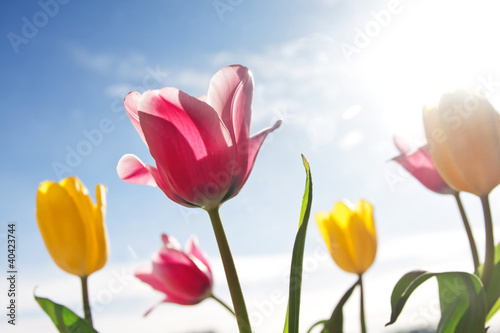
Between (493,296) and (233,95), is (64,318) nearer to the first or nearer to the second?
(233,95)

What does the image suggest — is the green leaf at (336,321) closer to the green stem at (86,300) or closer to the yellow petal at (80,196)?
the green stem at (86,300)

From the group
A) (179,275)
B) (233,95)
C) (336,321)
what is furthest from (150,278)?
(233,95)

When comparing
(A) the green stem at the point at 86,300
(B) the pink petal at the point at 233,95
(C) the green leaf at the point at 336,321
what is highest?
(B) the pink petal at the point at 233,95

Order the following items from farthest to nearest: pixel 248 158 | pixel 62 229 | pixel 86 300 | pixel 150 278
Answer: pixel 150 278 < pixel 62 229 < pixel 86 300 < pixel 248 158

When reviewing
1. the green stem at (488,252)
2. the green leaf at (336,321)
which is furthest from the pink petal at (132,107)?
the green stem at (488,252)

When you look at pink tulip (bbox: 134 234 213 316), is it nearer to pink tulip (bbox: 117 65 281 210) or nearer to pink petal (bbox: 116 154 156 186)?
pink petal (bbox: 116 154 156 186)
